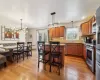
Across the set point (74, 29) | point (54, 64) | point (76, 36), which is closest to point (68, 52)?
point (76, 36)

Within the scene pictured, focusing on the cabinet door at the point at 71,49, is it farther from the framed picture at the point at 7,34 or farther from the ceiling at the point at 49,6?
the framed picture at the point at 7,34

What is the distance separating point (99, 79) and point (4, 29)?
19.3 ft

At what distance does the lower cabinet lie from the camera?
5739 mm

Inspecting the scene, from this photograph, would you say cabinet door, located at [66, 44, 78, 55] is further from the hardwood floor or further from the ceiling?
the hardwood floor

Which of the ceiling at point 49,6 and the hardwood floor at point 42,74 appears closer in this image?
the hardwood floor at point 42,74

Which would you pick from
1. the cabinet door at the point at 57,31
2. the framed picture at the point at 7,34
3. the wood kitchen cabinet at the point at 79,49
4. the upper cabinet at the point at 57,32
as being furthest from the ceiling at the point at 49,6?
the cabinet door at the point at 57,31

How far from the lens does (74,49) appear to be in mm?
5953

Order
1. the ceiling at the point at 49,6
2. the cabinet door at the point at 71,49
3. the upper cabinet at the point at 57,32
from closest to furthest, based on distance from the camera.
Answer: the ceiling at the point at 49,6 → the cabinet door at the point at 71,49 → the upper cabinet at the point at 57,32

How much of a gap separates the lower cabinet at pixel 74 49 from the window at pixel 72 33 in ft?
3.38

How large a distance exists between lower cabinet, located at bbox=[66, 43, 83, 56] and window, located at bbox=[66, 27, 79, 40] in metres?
1.03

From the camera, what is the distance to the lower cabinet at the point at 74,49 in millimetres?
5739

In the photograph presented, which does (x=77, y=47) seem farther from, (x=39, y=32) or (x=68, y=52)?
(x=39, y=32)

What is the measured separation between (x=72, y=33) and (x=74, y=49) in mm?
1530

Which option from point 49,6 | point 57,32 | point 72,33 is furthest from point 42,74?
point 72,33
